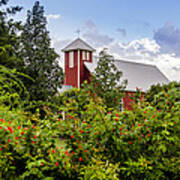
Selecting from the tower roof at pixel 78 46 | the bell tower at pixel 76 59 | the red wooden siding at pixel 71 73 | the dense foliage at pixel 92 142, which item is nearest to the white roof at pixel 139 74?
the bell tower at pixel 76 59

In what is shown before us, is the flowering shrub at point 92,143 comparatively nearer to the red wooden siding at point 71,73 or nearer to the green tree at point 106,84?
the green tree at point 106,84

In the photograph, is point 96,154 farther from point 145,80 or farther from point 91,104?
point 145,80

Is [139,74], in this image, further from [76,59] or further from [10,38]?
[10,38]

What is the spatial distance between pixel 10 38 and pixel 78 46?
7604 mm

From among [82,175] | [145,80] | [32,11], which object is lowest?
[82,175]

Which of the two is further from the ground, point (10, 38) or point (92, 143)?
point (10, 38)

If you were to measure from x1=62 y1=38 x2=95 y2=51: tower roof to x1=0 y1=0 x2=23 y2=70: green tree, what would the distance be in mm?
6531

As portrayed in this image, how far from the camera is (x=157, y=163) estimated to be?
296cm

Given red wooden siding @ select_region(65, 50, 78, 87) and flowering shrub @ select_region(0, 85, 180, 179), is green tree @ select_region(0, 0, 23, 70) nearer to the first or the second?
red wooden siding @ select_region(65, 50, 78, 87)

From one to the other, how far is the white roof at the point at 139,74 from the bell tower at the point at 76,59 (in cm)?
59

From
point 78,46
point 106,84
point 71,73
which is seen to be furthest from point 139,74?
point 106,84

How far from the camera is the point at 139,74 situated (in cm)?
2542

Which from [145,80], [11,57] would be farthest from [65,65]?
[11,57]

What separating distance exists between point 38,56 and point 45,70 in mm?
856
